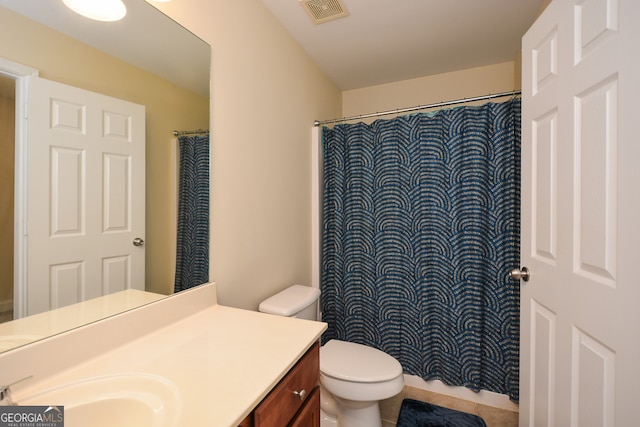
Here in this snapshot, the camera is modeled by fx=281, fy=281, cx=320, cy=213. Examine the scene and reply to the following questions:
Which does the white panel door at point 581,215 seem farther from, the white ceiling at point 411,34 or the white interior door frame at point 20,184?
the white interior door frame at point 20,184

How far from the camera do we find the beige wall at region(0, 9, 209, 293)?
668mm

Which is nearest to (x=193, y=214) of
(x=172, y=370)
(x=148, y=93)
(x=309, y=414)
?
(x=148, y=93)

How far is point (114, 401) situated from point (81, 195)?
0.53 meters

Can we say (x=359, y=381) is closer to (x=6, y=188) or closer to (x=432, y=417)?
(x=432, y=417)

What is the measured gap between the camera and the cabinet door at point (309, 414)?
0.82 meters

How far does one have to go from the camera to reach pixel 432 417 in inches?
64.8

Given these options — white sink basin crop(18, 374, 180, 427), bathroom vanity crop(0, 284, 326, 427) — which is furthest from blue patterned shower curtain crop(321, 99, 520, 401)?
white sink basin crop(18, 374, 180, 427)

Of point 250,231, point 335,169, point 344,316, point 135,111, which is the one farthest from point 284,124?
point 344,316

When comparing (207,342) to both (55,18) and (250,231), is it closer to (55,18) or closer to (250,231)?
(250,231)

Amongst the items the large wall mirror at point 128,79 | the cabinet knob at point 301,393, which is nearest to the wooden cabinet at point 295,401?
the cabinet knob at point 301,393

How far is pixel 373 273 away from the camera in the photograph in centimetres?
195

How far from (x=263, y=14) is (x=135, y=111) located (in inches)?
40.4

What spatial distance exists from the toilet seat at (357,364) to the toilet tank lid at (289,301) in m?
0.29

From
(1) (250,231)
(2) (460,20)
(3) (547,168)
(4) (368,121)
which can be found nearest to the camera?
(3) (547,168)
